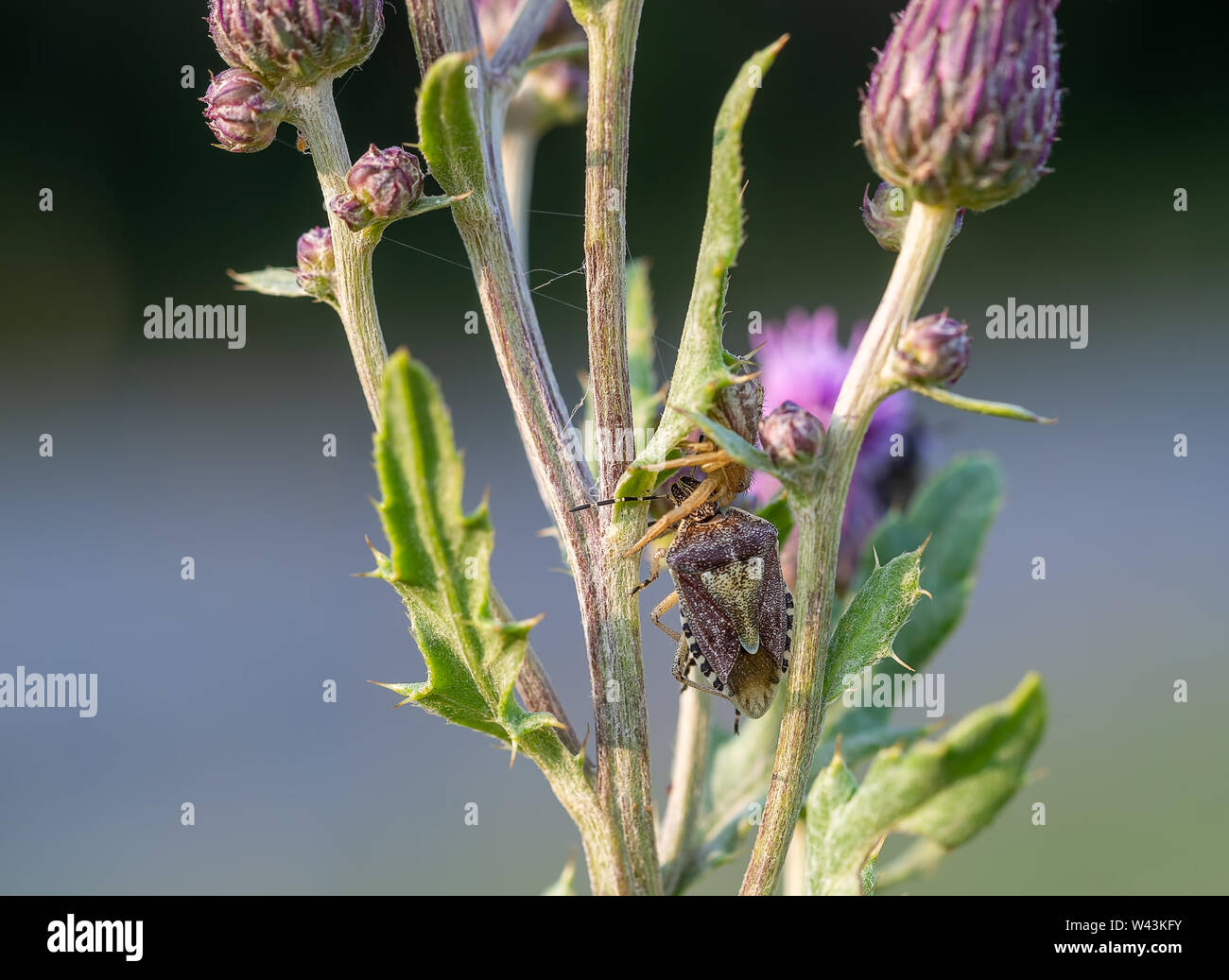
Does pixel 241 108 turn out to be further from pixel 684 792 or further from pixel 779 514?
pixel 684 792

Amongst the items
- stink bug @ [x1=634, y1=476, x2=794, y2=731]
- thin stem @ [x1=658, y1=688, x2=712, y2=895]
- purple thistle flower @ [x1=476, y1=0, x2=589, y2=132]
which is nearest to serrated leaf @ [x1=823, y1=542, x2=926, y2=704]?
stink bug @ [x1=634, y1=476, x2=794, y2=731]

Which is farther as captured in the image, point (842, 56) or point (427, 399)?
point (842, 56)

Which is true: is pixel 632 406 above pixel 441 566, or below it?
above

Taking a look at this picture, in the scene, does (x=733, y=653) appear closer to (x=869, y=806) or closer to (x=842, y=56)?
(x=869, y=806)

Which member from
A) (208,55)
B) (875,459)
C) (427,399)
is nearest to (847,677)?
(427,399)

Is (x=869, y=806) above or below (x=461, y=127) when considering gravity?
below

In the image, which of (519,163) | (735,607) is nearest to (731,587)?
(735,607)

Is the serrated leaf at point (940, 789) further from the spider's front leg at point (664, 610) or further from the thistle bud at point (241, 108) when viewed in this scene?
the thistle bud at point (241, 108)

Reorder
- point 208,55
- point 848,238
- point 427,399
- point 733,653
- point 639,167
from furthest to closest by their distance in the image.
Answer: point 848,238, point 639,167, point 208,55, point 733,653, point 427,399
